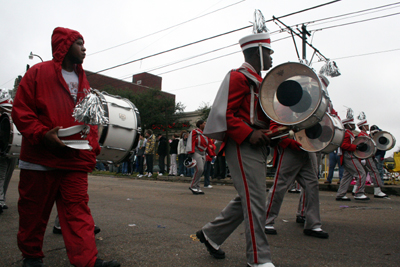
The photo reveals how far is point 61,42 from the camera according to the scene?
2.94 meters

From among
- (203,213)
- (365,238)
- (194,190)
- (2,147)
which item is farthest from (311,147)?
(194,190)

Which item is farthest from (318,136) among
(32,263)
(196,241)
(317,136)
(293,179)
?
(32,263)

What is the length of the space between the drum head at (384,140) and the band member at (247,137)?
27.9 ft

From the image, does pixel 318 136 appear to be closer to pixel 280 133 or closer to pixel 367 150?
pixel 280 133

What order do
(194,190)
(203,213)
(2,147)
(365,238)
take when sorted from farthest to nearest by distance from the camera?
(194,190) < (203,213) < (2,147) < (365,238)

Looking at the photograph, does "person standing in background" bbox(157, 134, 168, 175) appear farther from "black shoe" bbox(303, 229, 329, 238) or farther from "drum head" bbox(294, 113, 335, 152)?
"black shoe" bbox(303, 229, 329, 238)

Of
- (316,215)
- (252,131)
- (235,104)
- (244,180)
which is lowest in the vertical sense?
(316,215)

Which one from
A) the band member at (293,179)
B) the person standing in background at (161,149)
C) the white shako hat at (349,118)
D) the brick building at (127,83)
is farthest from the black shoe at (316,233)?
the brick building at (127,83)

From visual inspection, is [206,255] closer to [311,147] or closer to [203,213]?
[311,147]

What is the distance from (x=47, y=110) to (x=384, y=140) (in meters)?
10.1

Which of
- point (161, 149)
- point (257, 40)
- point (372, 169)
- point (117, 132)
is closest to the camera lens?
point (257, 40)

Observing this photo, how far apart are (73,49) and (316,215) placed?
11.3ft

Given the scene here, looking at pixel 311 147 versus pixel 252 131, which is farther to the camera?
pixel 311 147

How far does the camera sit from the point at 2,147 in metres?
5.00
